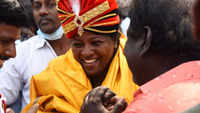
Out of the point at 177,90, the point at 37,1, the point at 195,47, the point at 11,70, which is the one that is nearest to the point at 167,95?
the point at 177,90

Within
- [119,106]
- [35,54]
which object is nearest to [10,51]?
[119,106]

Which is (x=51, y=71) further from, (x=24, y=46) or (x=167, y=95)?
(x=167, y=95)

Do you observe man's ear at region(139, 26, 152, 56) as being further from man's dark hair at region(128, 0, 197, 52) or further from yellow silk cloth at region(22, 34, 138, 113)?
yellow silk cloth at region(22, 34, 138, 113)

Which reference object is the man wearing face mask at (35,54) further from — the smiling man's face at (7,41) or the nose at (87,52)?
the smiling man's face at (7,41)

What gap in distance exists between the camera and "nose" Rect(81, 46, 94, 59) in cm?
379

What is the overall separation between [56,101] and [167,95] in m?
2.22

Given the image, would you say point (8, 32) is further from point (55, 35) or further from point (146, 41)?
point (55, 35)

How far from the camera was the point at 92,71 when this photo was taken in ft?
12.8

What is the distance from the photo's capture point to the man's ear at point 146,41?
2506 millimetres

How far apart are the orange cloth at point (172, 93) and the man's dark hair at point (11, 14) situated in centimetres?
175

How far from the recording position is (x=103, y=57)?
389cm

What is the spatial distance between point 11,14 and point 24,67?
1553 mm

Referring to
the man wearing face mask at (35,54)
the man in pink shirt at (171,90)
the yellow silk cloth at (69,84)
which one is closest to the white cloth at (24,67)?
the man wearing face mask at (35,54)

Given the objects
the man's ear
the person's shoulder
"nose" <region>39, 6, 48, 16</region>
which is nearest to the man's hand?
the man's ear
